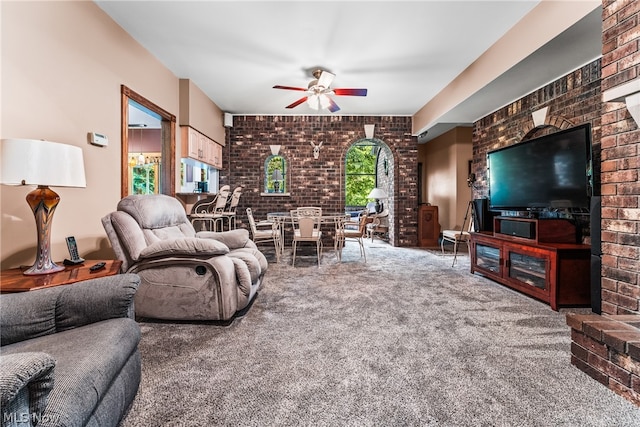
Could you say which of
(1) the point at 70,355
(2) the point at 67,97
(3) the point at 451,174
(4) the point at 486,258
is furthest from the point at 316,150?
(1) the point at 70,355

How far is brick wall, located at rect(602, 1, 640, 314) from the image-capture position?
5.49 ft

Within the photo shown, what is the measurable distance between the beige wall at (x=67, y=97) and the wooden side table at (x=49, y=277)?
1.45 feet

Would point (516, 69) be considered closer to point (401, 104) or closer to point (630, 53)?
point (630, 53)

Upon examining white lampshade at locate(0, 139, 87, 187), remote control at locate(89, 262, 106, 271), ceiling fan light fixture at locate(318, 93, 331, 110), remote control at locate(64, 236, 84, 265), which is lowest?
remote control at locate(89, 262, 106, 271)

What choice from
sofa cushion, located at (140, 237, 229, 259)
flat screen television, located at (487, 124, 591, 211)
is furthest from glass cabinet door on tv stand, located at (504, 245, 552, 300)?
sofa cushion, located at (140, 237, 229, 259)

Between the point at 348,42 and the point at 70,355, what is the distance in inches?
138

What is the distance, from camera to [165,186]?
13.8 feet

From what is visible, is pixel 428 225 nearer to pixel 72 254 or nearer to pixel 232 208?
pixel 232 208

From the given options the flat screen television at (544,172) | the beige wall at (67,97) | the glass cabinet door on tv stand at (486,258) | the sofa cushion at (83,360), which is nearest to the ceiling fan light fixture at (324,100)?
the beige wall at (67,97)

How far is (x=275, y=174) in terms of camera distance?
6184 millimetres

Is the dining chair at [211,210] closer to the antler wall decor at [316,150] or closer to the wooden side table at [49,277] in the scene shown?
the antler wall decor at [316,150]

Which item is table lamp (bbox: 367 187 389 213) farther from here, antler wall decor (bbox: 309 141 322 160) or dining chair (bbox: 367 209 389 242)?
antler wall decor (bbox: 309 141 322 160)

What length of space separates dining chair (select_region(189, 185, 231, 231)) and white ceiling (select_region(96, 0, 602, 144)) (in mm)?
1711

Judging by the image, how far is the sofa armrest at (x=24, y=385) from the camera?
638 millimetres
